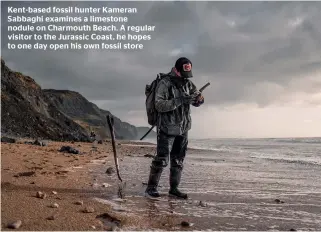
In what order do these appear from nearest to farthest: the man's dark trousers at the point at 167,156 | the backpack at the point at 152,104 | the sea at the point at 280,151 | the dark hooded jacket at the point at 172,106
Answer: the dark hooded jacket at the point at 172,106 < the man's dark trousers at the point at 167,156 < the backpack at the point at 152,104 < the sea at the point at 280,151

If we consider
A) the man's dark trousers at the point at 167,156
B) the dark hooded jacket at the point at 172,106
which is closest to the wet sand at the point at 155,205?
the man's dark trousers at the point at 167,156

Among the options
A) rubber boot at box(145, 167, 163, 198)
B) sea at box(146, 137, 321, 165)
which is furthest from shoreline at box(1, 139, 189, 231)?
sea at box(146, 137, 321, 165)

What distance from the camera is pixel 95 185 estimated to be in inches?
320

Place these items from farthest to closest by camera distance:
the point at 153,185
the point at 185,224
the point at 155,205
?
the point at 153,185 → the point at 155,205 → the point at 185,224

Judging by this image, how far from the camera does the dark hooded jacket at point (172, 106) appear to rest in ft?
23.2

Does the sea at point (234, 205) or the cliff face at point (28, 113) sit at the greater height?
the cliff face at point (28, 113)

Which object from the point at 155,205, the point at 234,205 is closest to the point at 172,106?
the point at 155,205

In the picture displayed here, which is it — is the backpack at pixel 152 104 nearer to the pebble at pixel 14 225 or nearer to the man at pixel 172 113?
the man at pixel 172 113

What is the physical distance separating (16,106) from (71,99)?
93740 mm

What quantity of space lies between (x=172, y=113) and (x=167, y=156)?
2.80ft

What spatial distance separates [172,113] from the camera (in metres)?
7.27

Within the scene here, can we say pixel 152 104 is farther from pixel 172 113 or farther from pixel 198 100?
pixel 198 100

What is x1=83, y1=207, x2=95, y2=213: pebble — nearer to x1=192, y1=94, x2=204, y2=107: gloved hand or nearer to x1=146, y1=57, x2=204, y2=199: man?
x1=146, y1=57, x2=204, y2=199: man

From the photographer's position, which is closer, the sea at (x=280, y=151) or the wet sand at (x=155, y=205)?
the wet sand at (x=155, y=205)
